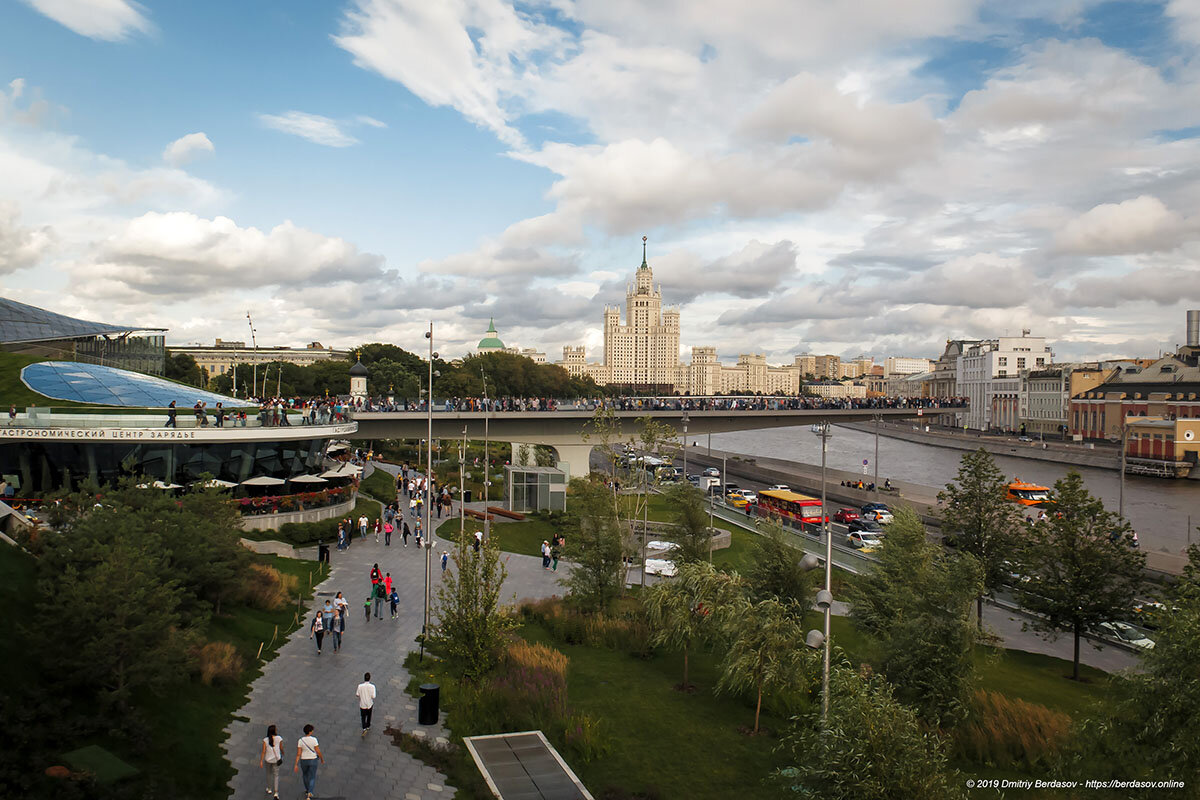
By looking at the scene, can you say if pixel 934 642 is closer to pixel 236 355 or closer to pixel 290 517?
pixel 290 517

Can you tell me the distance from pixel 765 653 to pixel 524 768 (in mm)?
5681

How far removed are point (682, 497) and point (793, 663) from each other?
38.0 feet

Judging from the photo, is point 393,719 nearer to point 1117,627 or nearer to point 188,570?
point 188,570

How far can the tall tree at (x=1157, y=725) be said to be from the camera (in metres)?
8.95

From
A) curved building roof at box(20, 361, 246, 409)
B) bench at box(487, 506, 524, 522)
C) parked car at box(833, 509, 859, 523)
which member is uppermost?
curved building roof at box(20, 361, 246, 409)

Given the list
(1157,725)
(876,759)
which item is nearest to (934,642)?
(1157,725)

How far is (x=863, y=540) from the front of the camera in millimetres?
37594

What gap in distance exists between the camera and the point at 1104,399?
110m

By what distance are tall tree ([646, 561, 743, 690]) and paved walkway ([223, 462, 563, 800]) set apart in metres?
6.04

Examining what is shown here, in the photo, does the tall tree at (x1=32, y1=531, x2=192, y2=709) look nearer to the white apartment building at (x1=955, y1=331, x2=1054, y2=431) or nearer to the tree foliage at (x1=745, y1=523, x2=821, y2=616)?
the tree foliage at (x1=745, y1=523, x2=821, y2=616)

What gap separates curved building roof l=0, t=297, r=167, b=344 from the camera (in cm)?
5956

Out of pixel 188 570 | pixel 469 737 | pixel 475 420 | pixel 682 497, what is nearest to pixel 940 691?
pixel 469 737

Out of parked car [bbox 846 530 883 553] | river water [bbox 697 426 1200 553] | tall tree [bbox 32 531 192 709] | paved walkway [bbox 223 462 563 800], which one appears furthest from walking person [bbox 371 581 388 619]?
river water [bbox 697 426 1200 553]

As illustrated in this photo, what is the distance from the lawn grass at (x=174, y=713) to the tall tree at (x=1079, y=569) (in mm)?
19583
